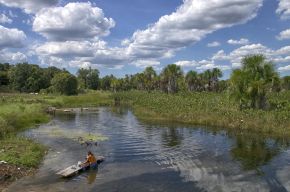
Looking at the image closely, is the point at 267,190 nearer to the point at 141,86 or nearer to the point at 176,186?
the point at 176,186

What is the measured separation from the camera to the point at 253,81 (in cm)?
5369

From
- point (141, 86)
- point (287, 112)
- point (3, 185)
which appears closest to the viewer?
point (3, 185)

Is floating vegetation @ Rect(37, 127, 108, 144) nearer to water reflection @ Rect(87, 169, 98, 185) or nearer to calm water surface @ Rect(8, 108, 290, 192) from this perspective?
calm water surface @ Rect(8, 108, 290, 192)

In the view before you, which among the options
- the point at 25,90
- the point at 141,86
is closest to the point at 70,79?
the point at 25,90

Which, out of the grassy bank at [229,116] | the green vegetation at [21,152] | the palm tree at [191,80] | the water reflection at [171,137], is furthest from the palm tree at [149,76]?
the green vegetation at [21,152]

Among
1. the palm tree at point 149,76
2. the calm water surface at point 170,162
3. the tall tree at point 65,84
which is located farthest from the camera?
the palm tree at point 149,76

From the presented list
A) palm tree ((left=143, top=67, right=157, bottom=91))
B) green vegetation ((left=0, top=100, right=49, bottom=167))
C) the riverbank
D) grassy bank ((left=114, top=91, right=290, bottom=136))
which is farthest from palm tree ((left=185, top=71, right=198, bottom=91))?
green vegetation ((left=0, top=100, right=49, bottom=167))

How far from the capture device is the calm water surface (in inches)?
952

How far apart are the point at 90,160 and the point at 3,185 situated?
709 centimetres

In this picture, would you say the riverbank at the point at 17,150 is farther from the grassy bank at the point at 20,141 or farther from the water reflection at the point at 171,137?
the water reflection at the point at 171,137

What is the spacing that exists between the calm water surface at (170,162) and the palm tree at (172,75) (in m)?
82.2

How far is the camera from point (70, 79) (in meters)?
123

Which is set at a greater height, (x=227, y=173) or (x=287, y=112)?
(x=287, y=112)

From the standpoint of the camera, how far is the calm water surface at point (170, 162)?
79.3ft
